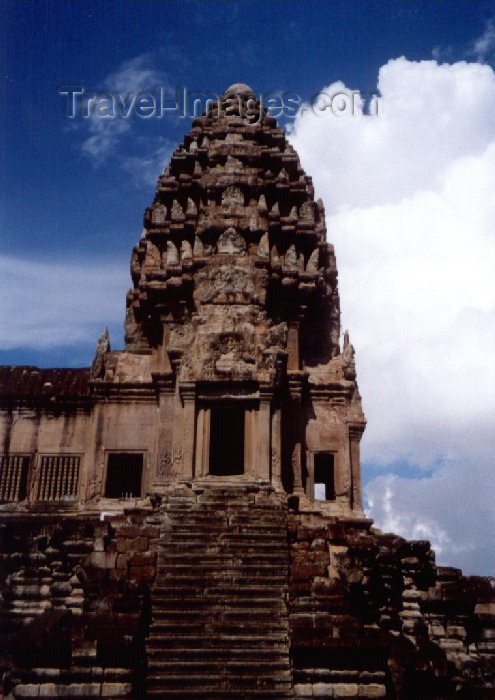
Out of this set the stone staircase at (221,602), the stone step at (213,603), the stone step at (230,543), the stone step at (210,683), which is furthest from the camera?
the stone step at (230,543)

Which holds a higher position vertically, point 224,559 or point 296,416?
point 296,416

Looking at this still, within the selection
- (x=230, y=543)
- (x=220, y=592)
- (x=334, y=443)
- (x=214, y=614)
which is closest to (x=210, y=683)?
(x=214, y=614)

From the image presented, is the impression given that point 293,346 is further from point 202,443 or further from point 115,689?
point 115,689

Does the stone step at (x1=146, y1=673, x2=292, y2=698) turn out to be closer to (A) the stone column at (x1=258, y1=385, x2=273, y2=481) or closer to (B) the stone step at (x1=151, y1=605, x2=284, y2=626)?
(B) the stone step at (x1=151, y1=605, x2=284, y2=626)

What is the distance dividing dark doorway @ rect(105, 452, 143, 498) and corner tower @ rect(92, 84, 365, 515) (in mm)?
1238

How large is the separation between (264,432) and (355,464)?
3.58 meters

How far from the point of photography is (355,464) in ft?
55.1

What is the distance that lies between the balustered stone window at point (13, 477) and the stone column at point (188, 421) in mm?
5839

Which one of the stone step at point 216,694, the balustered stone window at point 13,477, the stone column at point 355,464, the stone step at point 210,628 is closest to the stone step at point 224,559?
the stone step at point 210,628

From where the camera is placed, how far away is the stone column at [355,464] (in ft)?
53.2

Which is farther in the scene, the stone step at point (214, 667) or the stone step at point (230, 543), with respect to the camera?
the stone step at point (230, 543)

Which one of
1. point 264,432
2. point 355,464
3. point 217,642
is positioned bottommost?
point 217,642

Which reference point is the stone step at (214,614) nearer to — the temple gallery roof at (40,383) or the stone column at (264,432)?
the stone column at (264,432)

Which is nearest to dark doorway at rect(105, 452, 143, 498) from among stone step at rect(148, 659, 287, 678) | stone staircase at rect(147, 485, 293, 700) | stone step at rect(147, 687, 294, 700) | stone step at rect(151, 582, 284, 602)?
stone staircase at rect(147, 485, 293, 700)
